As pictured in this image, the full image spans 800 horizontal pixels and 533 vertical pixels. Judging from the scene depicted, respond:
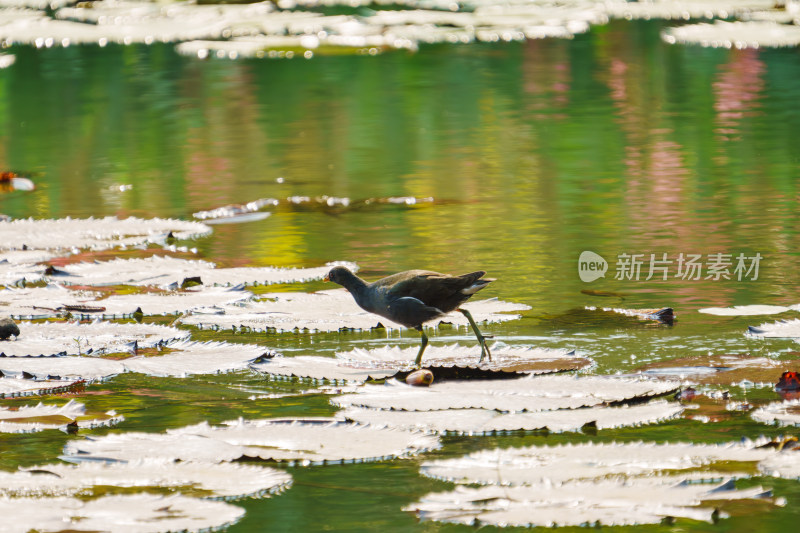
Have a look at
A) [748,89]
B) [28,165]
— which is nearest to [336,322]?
[28,165]

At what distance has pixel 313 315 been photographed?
17.0ft

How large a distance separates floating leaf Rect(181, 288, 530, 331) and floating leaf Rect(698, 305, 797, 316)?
80 centimetres

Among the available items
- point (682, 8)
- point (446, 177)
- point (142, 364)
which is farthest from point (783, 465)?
point (682, 8)

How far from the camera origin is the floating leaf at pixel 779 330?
14.9ft

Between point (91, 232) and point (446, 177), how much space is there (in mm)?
3116

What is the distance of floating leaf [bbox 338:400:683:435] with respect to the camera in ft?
11.7

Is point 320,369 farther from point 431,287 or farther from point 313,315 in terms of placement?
point 313,315

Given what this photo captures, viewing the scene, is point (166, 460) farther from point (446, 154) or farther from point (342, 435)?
point (446, 154)

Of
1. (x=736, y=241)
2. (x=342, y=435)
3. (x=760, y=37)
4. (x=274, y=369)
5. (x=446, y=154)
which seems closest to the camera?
(x=342, y=435)

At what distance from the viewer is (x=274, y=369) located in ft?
14.2

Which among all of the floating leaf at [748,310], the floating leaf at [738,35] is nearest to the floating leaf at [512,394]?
the floating leaf at [748,310]

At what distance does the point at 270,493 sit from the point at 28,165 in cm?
840

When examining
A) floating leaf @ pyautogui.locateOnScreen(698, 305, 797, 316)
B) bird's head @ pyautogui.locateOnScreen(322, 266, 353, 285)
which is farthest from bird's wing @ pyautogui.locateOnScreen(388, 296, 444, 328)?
floating leaf @ pyautogui.locateOnScreen(698, 305, 797, 316)

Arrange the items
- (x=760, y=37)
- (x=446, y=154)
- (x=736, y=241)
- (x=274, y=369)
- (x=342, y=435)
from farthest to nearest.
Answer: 1. (x=760, y=37)
2. (x=446, y=154)
3. (x=736, y=241)
4. (x=274, y=369)
5. (x=342, y=435)
